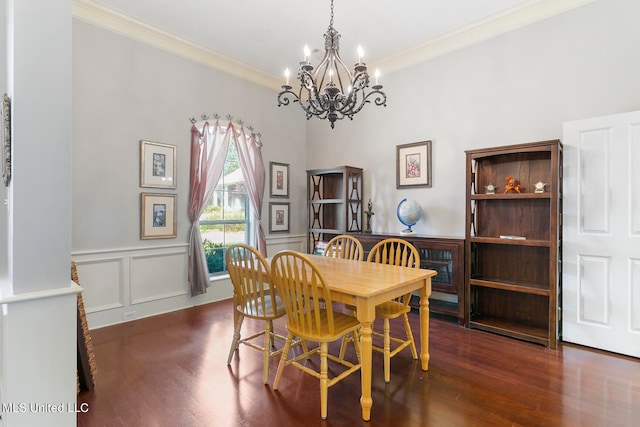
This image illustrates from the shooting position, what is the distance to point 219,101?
438cm

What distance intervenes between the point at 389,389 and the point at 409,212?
85.2 inches

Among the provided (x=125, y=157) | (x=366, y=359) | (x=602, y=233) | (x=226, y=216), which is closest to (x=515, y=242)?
(x=602, y=233)

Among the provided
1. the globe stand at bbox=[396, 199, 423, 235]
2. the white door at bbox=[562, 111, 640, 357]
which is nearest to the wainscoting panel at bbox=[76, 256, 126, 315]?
the globe stand at bbox=[396, 199, 423, 235]

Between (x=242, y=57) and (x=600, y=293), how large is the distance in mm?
4690

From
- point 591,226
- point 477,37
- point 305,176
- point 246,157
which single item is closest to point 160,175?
point 246,157

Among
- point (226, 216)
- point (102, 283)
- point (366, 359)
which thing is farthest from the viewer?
point (226, 216)

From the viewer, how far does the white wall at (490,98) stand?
2.99 meters

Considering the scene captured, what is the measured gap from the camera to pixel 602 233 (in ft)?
9.42

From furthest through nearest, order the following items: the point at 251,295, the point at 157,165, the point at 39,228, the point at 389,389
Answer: the point at 157,165
the point at 251,295
the point at 389,389
the point at 39,228

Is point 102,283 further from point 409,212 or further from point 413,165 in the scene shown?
point 413,165

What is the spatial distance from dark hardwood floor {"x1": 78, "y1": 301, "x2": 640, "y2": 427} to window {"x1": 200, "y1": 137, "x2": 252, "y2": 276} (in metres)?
1.49

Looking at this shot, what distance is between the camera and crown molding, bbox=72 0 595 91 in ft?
10.7

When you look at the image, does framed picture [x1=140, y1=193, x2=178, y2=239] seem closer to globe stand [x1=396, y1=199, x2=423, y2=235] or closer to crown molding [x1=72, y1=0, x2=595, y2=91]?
crown molding [x1=72, y1=0, x2=595, y2=91]

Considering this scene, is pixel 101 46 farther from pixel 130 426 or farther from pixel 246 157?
pixel 130 426
